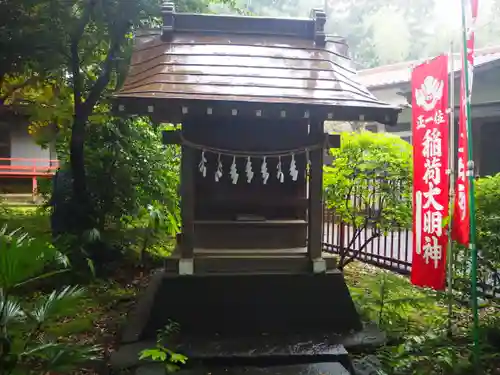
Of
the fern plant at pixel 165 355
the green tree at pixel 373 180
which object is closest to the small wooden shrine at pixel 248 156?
the fern plant at pixel 165 355

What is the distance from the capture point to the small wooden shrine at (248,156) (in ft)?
18.2

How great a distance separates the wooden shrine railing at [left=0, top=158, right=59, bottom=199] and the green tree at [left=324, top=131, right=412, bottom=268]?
38.4 ft

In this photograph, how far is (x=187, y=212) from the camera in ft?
19.2

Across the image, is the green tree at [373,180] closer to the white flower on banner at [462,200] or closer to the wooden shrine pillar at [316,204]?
the wooden shrine pillar at [316,204]

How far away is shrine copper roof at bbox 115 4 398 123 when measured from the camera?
5.50 m

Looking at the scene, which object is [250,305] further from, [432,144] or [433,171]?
[432,144]

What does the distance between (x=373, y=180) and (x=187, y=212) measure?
385cm

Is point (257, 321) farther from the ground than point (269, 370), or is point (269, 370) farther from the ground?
point (257, 321)

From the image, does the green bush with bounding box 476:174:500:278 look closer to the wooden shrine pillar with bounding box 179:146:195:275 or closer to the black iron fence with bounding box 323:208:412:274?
the black iron fence with bounding box 323:208:412:274

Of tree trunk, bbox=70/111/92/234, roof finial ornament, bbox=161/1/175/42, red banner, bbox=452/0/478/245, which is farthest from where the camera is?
tree trunk, bbox=70/111/92/234

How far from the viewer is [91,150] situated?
31.3ft

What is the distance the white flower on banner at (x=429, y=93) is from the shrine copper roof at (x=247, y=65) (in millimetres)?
388

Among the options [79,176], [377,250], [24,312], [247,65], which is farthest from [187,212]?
[377,250]

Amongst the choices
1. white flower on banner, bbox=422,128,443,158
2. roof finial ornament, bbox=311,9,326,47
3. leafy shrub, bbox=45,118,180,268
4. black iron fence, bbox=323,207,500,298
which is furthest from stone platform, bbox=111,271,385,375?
leafy shrub, bbox=45,118,180,268
